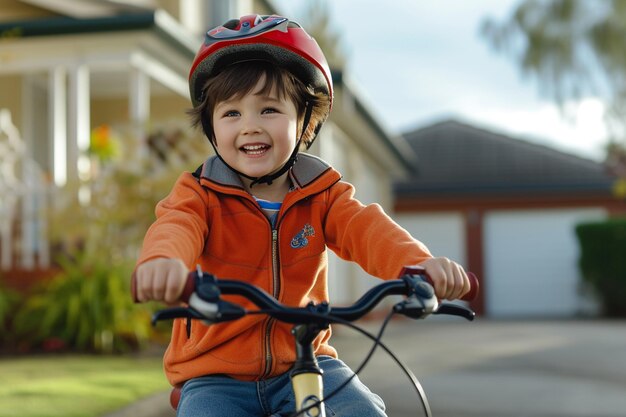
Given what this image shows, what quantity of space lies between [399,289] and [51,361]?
24.3 ft

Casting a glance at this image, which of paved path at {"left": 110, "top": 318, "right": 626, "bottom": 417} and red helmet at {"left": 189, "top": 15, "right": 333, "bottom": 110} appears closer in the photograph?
red helmet at {"left": 189, "top": 15, "right": 333, "bottom": 110}

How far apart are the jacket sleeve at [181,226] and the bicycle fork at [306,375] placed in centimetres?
38

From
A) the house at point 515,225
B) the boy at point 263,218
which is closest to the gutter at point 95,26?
the boy at point 263,218

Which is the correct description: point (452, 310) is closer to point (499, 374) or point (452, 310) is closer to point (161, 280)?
point (161, 280)

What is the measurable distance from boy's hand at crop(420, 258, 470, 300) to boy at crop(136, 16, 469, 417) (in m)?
0.16

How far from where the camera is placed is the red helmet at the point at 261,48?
9.66ft

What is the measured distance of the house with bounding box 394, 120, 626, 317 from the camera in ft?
81.5

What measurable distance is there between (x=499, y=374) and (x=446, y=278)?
729 cm

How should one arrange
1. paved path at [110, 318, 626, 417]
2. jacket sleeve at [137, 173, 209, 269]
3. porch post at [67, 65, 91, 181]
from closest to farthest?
1. jacket sleeve at [137, 173, 209, 269]
2. paved path at [110, 318, 626, 417]
3. porch post at [67, 65, 91, 181]

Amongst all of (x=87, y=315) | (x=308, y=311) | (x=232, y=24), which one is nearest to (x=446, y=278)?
(x=308, y=311)

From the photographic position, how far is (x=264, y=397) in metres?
2.83

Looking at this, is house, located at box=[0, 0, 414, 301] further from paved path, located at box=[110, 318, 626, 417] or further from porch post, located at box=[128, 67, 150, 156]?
paved path, located at box=[110, 318, 626, 417]

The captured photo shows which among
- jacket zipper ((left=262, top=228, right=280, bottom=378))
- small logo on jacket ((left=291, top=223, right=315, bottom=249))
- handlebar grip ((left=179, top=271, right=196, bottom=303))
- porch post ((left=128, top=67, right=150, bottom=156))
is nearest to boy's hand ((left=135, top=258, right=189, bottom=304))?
handlebar grip ((left=179, top=271, right=196, bottom=303))

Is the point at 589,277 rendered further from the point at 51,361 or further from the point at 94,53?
the point at 51,361
